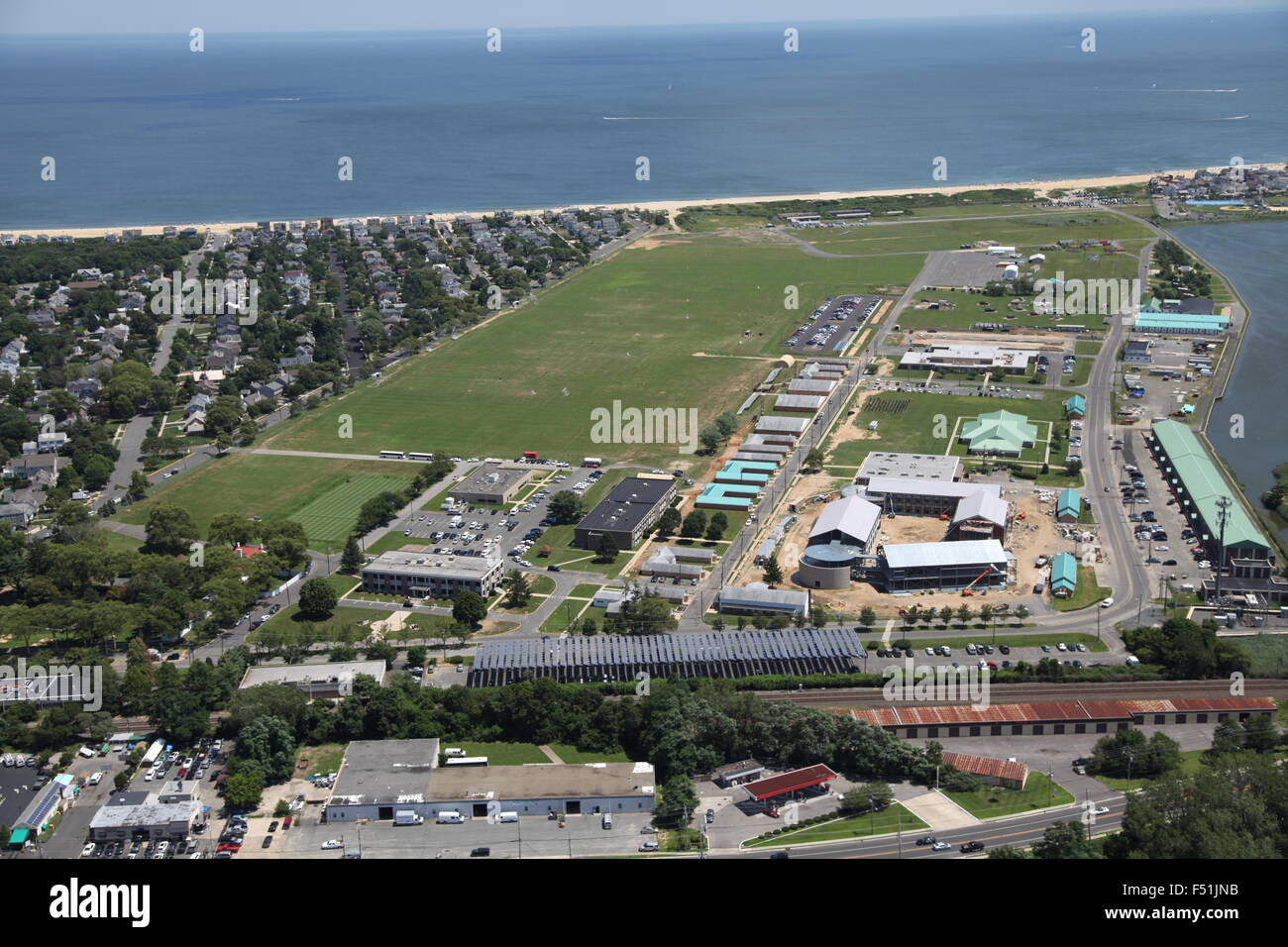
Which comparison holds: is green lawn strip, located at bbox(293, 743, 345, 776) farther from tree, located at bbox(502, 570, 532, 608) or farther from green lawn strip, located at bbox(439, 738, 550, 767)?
tree, located at bbox(502, 570, 532, 608)

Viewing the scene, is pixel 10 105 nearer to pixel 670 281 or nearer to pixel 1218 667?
pixel 670 281

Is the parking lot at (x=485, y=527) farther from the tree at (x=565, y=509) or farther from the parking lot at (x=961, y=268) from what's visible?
the parking lot at (x=961, y=268)

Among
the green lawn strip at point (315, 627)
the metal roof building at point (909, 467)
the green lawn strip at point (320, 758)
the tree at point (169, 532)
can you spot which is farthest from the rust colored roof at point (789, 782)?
the tree at point (169, 532)

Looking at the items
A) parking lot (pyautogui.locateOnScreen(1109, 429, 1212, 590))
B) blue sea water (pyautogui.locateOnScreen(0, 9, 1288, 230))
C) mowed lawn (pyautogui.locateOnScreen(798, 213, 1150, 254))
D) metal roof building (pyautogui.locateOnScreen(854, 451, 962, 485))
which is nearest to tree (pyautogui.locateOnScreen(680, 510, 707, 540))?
metal roof building (pyautogui.locateOnScreen(854, 451, 962, 485))

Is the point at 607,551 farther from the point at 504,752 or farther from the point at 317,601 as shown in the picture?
the point at 504,752

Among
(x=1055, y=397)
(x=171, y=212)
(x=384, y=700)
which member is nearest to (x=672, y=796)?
(x=384, y=700)

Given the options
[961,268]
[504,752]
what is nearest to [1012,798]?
[504,752]
